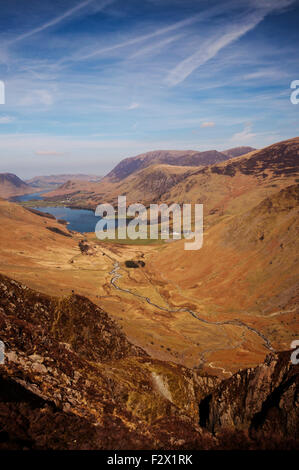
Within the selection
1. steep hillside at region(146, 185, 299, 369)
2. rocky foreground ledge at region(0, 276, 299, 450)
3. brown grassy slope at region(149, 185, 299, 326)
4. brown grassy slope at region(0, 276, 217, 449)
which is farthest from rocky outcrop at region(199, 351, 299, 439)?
brown grassy slope at region(149, 185, 299, 326)

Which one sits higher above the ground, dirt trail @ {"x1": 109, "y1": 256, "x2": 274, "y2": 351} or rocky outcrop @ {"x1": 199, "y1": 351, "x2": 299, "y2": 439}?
rocky outcrop @ {"x1": 199, "y1": 351, "x2": 299, "y2": 439}

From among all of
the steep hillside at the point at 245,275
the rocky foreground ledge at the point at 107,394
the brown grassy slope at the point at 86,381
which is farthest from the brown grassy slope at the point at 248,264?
the rocky foreground ledge at the point at 107,394

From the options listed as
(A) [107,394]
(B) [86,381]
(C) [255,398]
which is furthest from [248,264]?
(B) [86,381]

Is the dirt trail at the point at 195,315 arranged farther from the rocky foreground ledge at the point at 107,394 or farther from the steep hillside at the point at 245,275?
the rocky foreground ledge at the point at 107,394

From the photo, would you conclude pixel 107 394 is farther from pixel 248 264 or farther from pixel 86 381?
pixel 248 264

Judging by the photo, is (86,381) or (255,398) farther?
(255,398)

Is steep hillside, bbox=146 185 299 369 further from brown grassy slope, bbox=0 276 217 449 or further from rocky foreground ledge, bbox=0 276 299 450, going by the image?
brown grassy slope, bbox=0 276 217 449

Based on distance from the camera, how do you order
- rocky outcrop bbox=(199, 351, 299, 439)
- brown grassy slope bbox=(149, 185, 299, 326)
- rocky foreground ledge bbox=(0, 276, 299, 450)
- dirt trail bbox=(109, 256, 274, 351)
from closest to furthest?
rocky foreground ledge bbox=(0, 276, 299, 450), rocky outcrop bbox=(199, 351, 299, 439), dirt trail bbox=(109, 256, 274, 351), brown grassy slope bbox=(149, 185, 299, 326)

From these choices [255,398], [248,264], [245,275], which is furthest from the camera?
[248,264]
